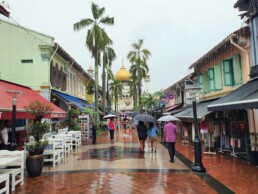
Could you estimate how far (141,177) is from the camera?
6828mm

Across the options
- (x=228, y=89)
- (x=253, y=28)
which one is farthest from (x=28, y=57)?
(x=253, y=28)

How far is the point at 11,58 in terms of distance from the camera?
617 inches

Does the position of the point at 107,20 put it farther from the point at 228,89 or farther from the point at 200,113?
the point at 200,113

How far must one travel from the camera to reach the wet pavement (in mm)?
5720

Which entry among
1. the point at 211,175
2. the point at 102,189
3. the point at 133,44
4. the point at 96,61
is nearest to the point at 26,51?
the point at 96,61

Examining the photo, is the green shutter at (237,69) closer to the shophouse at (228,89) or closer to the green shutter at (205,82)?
the shophouse at (228,89)

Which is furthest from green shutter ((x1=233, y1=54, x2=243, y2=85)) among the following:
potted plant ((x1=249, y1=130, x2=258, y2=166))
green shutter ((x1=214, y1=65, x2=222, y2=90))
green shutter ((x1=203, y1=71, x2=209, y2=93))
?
green shutter ((x1=203, y1=71, x2=209, y2=93))

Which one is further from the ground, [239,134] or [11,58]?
[11,58]

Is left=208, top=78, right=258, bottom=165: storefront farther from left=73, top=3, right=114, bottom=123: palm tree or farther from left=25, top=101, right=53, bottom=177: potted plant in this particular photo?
left=73, top=3, right=114, bottom=123: palm tree

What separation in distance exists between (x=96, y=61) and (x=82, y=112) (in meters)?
5.04

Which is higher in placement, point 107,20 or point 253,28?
point 107,20

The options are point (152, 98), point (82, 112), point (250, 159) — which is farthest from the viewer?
point (152, 98)

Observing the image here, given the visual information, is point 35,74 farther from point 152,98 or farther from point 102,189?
point 152,98

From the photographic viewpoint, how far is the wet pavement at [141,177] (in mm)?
5720
